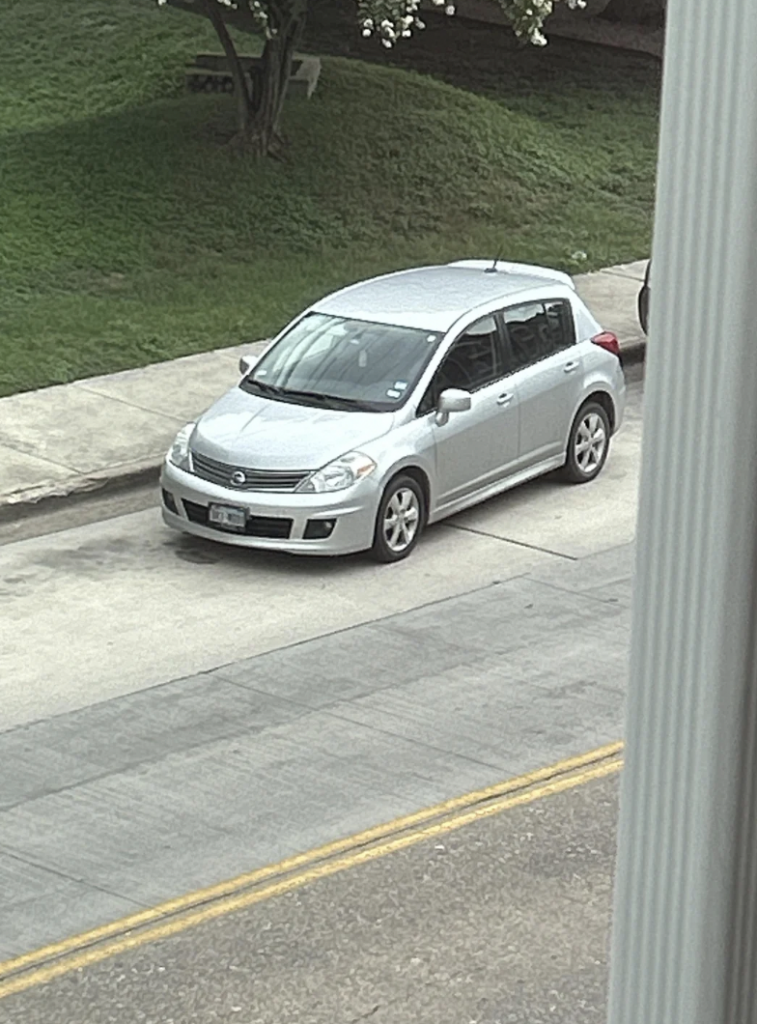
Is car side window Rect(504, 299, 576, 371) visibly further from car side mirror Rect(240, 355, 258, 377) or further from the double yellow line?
the double yellow line

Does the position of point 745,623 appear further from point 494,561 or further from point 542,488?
point 542,488

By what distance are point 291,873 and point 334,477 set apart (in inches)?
189

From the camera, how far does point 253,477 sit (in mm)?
14898

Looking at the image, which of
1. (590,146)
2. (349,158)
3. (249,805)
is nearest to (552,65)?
(590,146)

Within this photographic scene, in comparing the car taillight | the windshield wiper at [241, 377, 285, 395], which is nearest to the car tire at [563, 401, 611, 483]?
the car taillight

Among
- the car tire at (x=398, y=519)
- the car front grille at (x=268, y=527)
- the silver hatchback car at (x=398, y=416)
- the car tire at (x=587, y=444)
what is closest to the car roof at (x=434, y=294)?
the silver hatchback car at (x=398, y=416)

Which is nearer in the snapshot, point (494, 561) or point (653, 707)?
point (653, 707)

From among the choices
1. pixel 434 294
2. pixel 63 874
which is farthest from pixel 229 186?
pixel 63 874

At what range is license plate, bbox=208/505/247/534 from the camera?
14.8m

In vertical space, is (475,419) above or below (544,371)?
below

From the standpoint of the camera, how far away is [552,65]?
30.7 m

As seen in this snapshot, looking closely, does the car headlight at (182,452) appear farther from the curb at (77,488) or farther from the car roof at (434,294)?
the car roof at (434,294)

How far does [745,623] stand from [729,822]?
1.72 ft

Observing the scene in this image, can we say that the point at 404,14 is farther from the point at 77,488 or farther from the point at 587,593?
the point at 587,593
